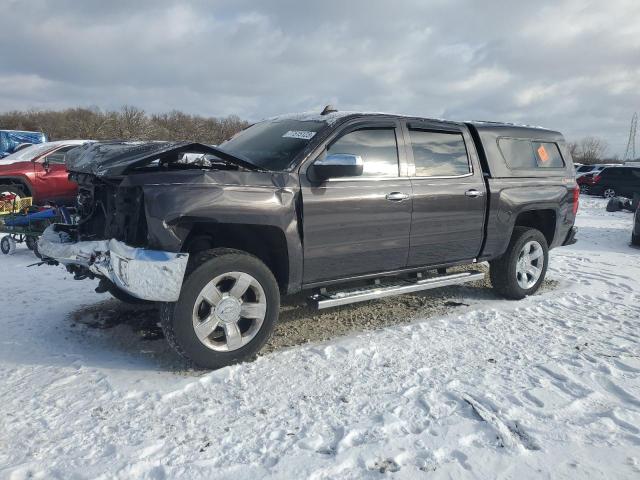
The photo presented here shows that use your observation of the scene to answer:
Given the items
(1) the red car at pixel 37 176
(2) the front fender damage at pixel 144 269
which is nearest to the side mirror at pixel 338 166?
(2) the front fender damage at pixel 144 269

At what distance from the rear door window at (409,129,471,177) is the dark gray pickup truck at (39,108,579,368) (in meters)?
0.01

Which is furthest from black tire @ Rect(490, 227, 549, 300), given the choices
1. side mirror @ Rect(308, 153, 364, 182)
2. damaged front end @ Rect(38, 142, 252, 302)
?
damaged front end @ Rect(38, 142, 252, 302)

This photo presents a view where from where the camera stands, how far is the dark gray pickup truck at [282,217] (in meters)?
3.45

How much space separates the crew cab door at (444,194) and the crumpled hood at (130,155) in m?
1.61

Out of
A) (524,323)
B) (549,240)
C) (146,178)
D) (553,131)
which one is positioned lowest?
(524,323)

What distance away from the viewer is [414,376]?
3.58 m

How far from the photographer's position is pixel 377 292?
14.4 feet

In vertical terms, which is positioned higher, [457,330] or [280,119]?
[280,119]

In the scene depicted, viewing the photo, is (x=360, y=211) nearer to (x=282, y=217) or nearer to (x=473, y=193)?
(x=282, y=217)

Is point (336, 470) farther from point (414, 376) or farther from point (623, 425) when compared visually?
point (623, 425)

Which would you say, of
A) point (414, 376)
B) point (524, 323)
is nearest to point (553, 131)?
point (524, 323)

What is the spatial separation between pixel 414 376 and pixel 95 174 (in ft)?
8.51

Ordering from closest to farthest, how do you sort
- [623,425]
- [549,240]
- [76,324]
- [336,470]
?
[336,470] < [623,425] < [76,324] < [549,240]

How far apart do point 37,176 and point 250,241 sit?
8.74m
